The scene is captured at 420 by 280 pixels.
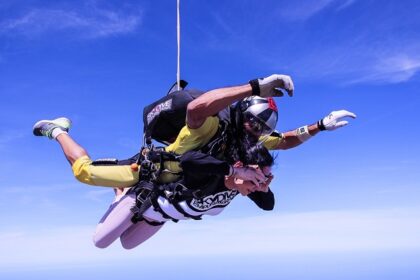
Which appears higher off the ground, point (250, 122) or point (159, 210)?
point (250, 122)

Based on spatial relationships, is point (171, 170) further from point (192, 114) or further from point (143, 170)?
point (192, 114)

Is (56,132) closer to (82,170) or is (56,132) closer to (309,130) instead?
(82,170)

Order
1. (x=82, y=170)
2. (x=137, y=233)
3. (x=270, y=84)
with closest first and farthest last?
1. (x=270, y=84)
2. (x=82, y=170)
3. (x=137, y=233)

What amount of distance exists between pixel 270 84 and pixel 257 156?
0.88 m

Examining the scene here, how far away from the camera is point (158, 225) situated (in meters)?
5.70

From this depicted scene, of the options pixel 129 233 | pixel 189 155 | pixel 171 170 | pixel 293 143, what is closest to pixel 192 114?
pixel 189 155

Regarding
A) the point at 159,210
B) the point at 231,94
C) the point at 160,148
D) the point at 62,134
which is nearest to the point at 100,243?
the point at 159,210

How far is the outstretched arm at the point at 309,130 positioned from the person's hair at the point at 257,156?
0.94 meters

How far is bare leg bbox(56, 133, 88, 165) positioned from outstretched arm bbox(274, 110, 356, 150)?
2.07 metres

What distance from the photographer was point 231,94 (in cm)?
406

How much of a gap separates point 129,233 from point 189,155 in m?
1.94

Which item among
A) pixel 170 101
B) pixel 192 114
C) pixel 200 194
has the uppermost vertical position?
pixel 170 101

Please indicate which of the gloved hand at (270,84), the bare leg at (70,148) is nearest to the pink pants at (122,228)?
the bare leg at (70,148)

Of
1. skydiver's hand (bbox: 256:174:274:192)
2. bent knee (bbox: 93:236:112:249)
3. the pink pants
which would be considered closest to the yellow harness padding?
the pink pants
